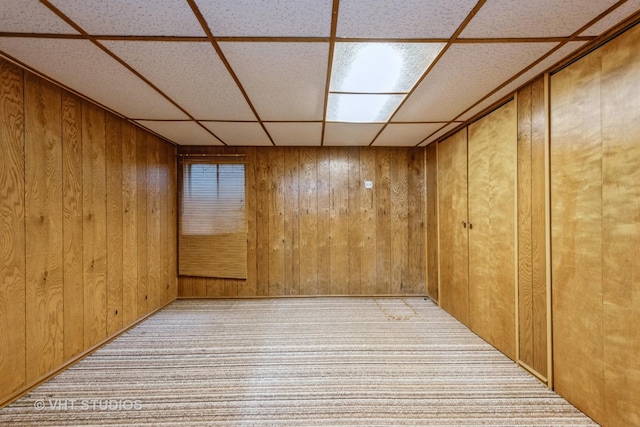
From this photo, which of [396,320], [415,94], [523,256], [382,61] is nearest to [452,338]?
[396,320]

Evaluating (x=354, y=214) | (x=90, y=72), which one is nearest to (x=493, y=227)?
(x=354, y=214)

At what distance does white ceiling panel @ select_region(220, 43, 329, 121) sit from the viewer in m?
1.73

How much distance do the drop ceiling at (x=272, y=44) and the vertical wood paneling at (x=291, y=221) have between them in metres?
1.63

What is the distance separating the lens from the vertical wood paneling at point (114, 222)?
9.40ft

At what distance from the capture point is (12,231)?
195 cm

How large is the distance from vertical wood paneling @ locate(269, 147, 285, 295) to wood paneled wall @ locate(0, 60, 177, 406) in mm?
1645

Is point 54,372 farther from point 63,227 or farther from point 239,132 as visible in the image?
point 239,132

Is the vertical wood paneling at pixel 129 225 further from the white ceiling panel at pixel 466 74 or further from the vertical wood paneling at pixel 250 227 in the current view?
the white ceiling panel at pixel 466 74

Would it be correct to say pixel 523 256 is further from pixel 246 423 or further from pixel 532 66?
pixel 246 423

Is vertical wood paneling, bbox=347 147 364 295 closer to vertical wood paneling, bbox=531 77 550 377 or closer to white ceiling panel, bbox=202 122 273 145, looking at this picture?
white ceiling panel, bbox=202 122 273 145

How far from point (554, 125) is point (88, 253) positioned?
402 centimetres

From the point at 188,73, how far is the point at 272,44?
74cm

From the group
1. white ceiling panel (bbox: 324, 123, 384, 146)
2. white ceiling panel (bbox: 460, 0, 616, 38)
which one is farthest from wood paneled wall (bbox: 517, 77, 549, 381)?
white ceiling panel (bbox: 324, 123, 384, 146)

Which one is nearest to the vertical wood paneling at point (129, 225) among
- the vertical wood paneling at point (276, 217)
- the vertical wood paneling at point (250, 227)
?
the vertical wood paneling at point (250, 227)
